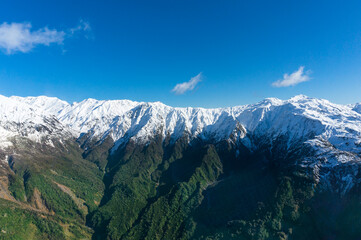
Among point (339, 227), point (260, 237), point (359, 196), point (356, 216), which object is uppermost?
point (359, 196)

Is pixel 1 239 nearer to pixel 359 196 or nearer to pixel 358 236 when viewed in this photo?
pixel 358 236

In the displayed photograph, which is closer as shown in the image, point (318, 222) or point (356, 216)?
point (356, 216)

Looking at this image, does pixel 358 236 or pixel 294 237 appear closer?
pixel 358 236

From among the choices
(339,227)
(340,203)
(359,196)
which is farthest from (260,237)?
(359,196)

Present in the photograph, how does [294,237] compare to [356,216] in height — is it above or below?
below

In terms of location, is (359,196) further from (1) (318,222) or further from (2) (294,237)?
(2) (294,237)

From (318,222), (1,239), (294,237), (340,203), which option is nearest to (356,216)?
(340,203)

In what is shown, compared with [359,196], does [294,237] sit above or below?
below
